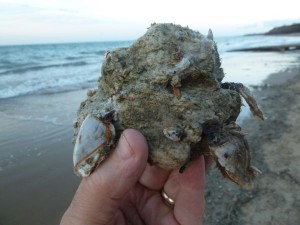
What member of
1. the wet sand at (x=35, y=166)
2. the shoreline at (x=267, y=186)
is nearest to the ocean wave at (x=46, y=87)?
the wet sand at (x=35, y=166)

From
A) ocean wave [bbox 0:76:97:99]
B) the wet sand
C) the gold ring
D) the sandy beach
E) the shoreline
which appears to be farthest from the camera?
ocean wave [bbox 0:76:97:99]

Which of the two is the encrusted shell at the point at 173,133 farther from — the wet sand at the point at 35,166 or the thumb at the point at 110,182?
the wet sand at the point at 35,166

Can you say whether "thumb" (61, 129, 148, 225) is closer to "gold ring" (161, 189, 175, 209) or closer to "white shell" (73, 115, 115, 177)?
"white shell" (73, 115, 115, 177)

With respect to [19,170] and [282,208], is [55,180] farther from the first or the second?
[282,208]

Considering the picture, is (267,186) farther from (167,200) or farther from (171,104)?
(171,104)

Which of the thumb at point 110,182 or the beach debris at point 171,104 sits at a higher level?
the beach debris at point 171,104

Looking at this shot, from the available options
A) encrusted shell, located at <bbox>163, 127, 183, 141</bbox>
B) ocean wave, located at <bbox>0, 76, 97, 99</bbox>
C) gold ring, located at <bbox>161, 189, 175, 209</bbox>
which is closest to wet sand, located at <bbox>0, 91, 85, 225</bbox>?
gold ring, located at <bbox>161, 189, 175, 209</bbox>

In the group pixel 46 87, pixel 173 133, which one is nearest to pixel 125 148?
pixel 173 133
